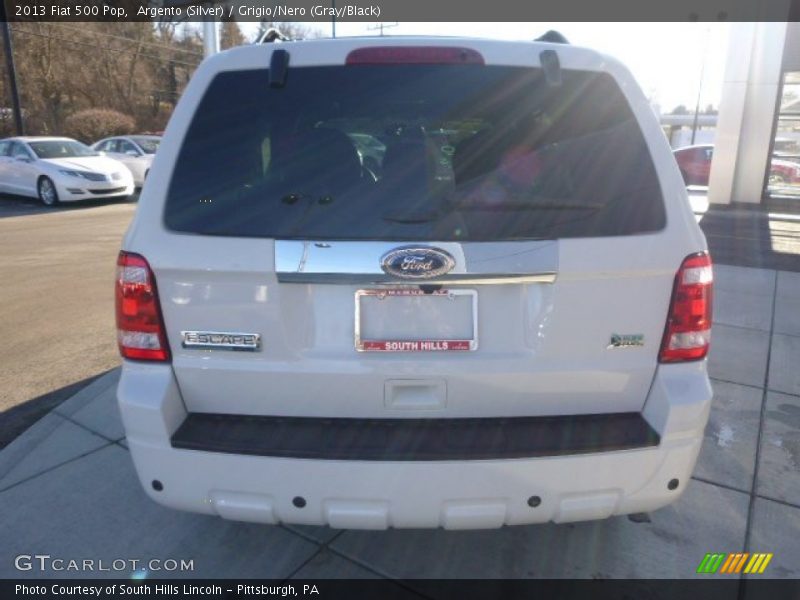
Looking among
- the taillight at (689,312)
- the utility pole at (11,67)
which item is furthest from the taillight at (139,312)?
the utility pole at (11,67)

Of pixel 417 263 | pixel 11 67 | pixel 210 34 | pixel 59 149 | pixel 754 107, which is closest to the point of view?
pixel 417 263

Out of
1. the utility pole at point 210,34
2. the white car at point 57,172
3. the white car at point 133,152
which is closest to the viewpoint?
the white car at point 57,172

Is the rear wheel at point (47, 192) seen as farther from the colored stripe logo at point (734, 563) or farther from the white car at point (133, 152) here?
the colored stripe logo at point (734, 563)

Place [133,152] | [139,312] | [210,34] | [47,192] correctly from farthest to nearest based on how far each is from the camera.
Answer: [133,152] → [210,34] → [47,192] → [139,312]

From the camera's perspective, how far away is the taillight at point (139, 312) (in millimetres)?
2027

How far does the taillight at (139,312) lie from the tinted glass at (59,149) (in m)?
16.0

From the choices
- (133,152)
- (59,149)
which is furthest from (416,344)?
(133,152)

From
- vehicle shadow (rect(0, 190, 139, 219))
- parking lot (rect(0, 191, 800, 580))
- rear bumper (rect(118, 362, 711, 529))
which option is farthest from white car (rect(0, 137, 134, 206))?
rear bumper (rect(118, 362, 711, 529))

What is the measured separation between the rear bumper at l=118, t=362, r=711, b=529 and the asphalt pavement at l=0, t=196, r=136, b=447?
2140 mm

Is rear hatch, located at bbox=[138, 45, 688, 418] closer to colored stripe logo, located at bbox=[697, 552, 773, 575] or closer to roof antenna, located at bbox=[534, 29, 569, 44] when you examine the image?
roof antenna, located at bbox=[534, 29, 569, 44]

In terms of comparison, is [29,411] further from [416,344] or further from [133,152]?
[133,152]

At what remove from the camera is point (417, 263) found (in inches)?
74.5

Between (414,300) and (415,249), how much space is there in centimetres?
17

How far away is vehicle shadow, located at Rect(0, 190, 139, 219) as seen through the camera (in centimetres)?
1450
